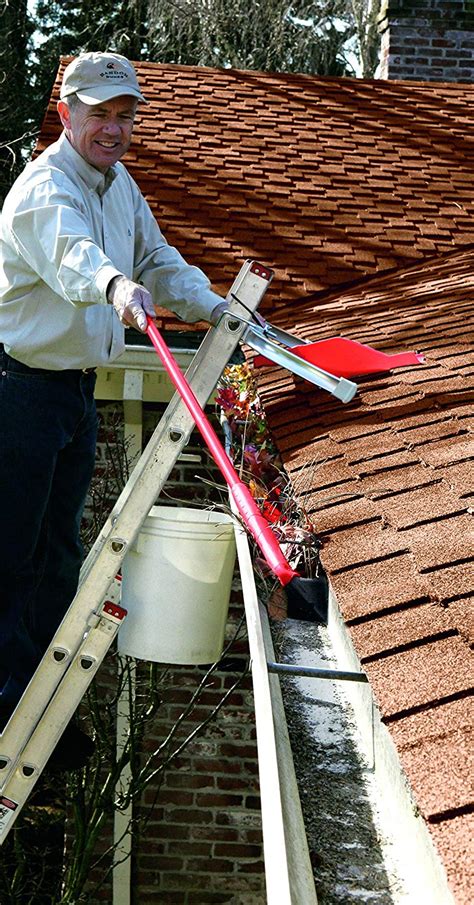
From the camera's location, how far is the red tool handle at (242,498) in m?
1.71

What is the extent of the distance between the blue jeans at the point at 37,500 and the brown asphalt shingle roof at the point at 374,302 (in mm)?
649

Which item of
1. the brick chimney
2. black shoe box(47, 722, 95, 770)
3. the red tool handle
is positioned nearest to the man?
black shoe box(47, 722, 95, 770)

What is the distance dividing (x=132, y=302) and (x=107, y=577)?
35.8 inches

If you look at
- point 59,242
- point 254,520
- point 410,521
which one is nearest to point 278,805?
point 254,520

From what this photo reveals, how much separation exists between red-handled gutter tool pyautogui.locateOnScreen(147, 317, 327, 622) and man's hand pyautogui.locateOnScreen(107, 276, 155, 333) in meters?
0.03

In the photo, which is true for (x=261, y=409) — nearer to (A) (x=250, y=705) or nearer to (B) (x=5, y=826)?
(B) (x=5, y=826)

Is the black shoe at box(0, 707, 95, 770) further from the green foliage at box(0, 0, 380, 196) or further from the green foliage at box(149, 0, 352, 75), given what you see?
the green foliage at box(149, 0, 352, 75)

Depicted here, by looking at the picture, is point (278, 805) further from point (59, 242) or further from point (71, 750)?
point (71, 750)

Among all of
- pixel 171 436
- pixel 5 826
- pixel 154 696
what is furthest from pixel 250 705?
pixel 171 436

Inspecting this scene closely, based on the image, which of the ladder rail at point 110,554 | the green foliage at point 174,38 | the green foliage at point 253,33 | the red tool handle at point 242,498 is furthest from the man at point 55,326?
the green foliage at point 253,33

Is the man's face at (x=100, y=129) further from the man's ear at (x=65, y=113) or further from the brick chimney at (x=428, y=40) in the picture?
the brick chimney at (x=428, y=40)

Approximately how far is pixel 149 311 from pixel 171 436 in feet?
1.92

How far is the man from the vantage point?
2.93m

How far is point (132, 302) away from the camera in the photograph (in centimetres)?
253
